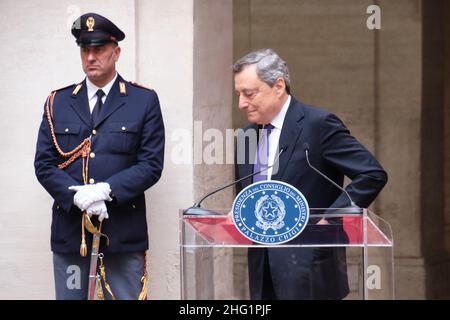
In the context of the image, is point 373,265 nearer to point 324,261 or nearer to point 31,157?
point 324,261

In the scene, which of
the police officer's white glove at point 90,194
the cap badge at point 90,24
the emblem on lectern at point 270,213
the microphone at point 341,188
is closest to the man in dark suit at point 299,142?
the microphone at point 341,188

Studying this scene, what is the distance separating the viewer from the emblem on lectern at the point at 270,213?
4.64 m

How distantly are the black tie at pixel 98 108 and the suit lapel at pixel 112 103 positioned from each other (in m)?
0.02

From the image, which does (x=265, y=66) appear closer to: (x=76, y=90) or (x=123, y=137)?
(x=123, y=137)

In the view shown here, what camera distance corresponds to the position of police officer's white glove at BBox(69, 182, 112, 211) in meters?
5.73

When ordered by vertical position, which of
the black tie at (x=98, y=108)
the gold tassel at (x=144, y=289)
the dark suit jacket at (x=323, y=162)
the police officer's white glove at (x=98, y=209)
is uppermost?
the black tie at (x=98, y=108)

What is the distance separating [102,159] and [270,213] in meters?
1.48

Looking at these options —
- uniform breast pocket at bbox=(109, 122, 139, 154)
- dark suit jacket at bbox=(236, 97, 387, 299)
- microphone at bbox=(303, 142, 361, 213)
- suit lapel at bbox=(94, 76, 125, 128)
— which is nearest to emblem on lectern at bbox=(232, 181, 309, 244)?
microphone at bbox=(303, 142, 361, 213)

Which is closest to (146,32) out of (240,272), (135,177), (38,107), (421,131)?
(38,107)

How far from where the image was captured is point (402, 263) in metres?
9.12

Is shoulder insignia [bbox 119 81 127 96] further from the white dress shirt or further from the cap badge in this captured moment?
the cap badge

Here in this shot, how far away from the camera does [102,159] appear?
595 centimetres

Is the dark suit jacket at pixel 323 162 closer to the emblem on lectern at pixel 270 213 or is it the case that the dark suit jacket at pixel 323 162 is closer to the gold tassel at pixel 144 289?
the emblem on lectern at pixel 270 213

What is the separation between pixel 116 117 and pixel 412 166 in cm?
376
